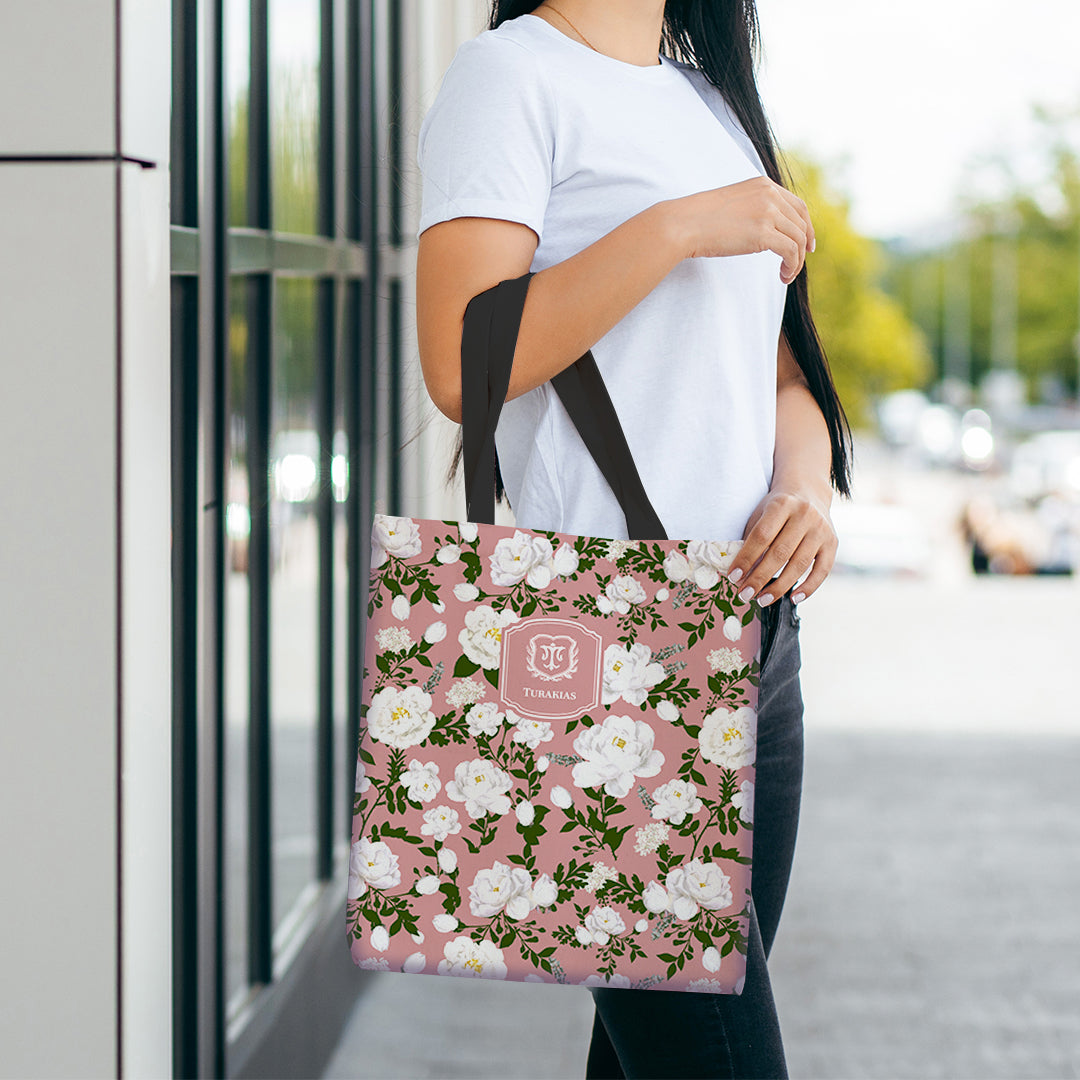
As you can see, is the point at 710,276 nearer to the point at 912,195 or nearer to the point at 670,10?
the point at 670,10

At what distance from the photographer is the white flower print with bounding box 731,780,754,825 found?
50.3 inches

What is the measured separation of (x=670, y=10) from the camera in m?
1.68

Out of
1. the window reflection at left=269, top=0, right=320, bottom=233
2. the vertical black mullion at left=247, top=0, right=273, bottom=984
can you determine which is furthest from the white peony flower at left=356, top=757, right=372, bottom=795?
the window reflection at left=269, top=0, right=320, bottom=233

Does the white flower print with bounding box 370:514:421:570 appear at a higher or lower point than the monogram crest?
higher

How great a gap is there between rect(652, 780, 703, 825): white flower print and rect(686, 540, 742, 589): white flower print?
18 centimetres

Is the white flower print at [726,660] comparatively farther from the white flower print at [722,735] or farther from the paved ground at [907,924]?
the paved ground at [907,924]

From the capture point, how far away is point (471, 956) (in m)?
1.27

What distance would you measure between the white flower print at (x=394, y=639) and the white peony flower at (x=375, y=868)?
18 centimetres

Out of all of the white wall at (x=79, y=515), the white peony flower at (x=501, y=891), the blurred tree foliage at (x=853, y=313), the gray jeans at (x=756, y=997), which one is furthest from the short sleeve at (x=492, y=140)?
the blurred tree foliage at (x=853, y=313)

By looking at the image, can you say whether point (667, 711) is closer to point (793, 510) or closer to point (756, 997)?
point (793, 510)

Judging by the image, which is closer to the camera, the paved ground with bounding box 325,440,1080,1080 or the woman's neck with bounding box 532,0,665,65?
the woman's neck with bounding box 532,0,665,65

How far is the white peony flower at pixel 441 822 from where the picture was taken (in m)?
1.26

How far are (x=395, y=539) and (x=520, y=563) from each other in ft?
0.38

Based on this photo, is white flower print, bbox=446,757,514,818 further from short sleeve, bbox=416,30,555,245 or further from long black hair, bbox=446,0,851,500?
short sleeve, bbox=416,30,555,245
